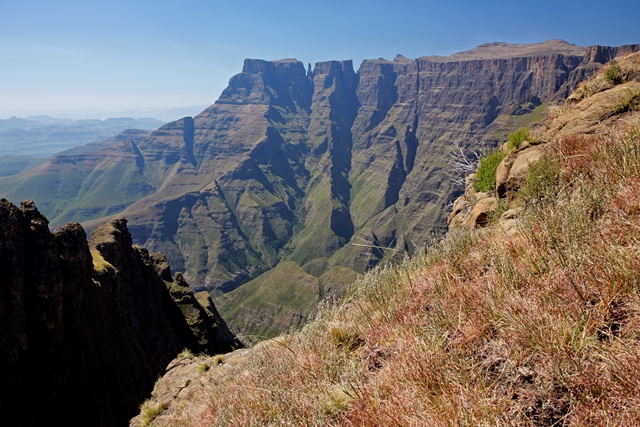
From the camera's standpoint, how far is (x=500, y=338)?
380cm

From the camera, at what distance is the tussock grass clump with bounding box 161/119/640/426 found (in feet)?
9.63

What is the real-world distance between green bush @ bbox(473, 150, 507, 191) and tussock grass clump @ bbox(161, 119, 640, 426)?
791 cm

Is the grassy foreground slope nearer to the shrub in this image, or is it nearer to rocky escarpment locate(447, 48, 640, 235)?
rocky escarpment locate(447, 48, 640, 235)

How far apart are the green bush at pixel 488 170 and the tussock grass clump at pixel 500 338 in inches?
311

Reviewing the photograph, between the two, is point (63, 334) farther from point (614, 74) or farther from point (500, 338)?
point (614, 74)

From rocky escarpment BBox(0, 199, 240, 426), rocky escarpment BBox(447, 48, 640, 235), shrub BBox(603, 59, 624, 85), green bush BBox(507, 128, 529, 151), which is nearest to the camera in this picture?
rocky escarpment BBox(447, 48, 640, 235)

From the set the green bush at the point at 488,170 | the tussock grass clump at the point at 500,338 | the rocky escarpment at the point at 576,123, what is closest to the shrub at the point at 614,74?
the rocky escarpment at the point at 576,123

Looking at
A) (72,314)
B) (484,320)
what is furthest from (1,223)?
(484,320)

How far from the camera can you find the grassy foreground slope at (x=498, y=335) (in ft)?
9.67

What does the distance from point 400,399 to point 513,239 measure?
362cm

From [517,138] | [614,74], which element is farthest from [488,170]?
[614,74]

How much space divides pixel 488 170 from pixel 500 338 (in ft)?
42.4

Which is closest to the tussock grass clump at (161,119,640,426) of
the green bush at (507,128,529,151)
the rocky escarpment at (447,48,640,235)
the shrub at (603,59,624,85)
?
the rocky escarpment at (447,48,640,235)

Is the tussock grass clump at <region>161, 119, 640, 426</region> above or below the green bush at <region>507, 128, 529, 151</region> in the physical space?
below
